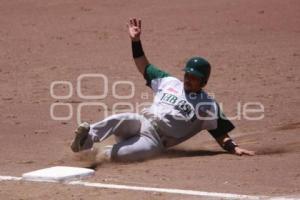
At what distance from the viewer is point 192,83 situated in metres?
8.21

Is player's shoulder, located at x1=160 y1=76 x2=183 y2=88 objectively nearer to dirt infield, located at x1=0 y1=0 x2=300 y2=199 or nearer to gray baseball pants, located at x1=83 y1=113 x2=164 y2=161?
gray baseball pants, located at x1=83 y1=113 x2=164 y2=161

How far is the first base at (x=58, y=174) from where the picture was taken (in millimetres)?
7020

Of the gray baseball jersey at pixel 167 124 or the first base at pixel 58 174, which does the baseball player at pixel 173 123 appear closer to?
the gray baseball jersey at pixel 167 124

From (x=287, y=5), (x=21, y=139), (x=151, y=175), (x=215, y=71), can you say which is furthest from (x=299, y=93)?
(x=287, y=5)

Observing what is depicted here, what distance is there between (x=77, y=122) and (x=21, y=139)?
39.6 inches

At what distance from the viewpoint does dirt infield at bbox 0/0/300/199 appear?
7.16 m

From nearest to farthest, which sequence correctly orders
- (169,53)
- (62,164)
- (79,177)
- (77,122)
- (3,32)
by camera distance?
(79,177)
(62,164)
(77,122)
(169,53)
(3,32)

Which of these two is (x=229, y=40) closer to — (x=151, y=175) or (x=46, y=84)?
(x=46, y=84)

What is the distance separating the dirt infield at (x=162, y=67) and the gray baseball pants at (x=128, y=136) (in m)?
0.15

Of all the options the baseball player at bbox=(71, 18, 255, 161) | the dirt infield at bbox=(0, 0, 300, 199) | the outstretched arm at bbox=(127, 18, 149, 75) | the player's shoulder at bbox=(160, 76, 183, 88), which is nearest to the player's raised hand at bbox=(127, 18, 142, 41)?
the outstretched arm at bbox=(127, 18, 149, 75)

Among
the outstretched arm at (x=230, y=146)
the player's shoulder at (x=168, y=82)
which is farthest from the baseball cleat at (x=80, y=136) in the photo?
the outstretched arm at (x=230, y=146)

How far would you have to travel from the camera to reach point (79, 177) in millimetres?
7145

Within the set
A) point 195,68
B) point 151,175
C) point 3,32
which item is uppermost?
point 3,32

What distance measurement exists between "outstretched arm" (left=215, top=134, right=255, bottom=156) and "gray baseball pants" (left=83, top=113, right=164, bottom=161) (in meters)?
0.54
